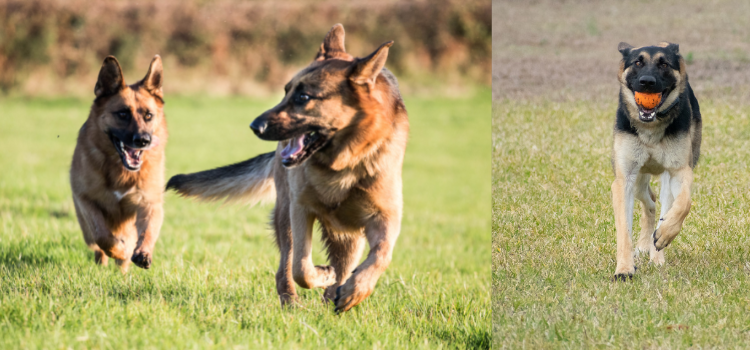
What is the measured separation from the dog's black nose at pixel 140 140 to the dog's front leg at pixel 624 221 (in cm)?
351

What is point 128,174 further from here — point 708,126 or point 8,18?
point 8,18

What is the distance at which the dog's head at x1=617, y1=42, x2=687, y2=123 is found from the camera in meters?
5.09

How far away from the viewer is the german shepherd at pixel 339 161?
4.04m

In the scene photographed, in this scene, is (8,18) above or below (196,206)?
above

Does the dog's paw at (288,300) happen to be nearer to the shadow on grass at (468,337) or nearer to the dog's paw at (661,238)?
the shadow on grass at (468,337)

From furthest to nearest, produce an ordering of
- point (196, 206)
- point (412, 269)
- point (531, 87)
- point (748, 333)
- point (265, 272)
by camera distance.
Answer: point (531, 87), point (196, 206), point (412, 269), point (265, 272), point (748, 333)

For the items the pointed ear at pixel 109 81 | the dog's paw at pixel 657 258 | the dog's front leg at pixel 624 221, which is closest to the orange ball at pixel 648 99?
the dog's front leg at pixel 624 221

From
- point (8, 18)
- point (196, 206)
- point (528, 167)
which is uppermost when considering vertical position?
point (8, 18)

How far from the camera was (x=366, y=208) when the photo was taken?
4410mm

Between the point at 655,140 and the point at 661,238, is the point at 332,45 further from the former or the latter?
the point at 661,238

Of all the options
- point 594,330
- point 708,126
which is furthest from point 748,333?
point 708,126

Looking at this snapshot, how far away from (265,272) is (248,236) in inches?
117

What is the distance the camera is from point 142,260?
489 cm

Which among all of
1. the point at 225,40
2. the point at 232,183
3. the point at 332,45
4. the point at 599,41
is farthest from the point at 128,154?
the point at 225,40
